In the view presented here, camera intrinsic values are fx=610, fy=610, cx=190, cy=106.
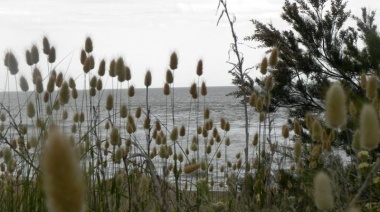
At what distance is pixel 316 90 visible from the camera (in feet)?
19.6

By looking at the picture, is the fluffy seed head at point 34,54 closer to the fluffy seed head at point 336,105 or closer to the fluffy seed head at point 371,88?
the fluffy seed head at point 371,88

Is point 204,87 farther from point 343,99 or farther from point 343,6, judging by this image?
point 343,6

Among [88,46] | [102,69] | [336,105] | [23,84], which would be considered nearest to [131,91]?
[102,69]

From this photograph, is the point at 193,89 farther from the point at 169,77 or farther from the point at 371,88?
the point at 371,88

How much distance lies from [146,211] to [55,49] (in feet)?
2.97

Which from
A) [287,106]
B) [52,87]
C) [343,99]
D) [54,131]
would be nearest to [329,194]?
[343,99]

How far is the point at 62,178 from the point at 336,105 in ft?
1.93

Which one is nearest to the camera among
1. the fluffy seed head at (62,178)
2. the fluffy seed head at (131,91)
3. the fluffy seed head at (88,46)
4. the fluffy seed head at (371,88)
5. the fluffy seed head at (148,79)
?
the fluffy seed head at (62,178)

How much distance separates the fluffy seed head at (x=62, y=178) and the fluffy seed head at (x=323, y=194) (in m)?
0.47

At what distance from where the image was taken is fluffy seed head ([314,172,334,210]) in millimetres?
812

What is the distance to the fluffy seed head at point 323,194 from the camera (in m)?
0.81

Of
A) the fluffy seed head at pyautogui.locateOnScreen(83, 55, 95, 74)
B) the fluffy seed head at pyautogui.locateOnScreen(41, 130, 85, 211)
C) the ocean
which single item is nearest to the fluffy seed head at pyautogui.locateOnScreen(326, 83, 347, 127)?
the fluffy seed head at pyautogui.locateOnScreen(41, 130, 85, 211)

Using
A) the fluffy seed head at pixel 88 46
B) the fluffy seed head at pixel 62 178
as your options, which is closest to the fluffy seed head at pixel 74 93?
the fluffy seed head at pixel 88 46

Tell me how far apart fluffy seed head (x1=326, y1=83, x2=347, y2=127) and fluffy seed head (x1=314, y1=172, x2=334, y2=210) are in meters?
0.11
